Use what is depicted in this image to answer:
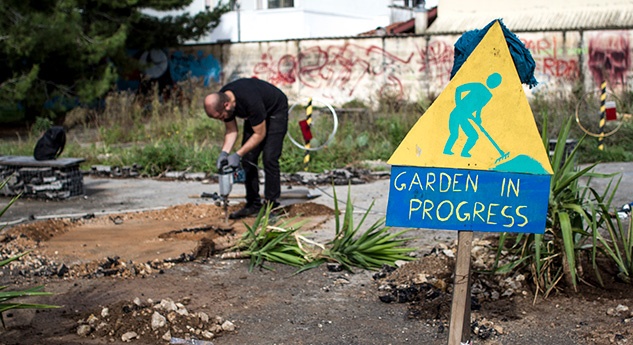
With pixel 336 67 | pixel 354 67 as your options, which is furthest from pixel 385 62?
pixel 336 67

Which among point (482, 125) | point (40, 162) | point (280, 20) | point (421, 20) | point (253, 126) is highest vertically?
point (280, 20)

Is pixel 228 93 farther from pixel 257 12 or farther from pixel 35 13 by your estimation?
pixel 257 12

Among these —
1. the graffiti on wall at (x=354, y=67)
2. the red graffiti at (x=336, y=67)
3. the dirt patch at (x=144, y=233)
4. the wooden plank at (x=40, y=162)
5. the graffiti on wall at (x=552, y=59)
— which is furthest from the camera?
the red graffiti at (x=336, y=67)

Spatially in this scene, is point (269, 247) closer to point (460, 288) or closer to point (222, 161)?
point (222, 161)

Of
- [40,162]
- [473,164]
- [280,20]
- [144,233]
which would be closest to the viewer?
[473,164]

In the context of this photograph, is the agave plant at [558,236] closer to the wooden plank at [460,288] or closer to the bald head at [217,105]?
the wooden plank at [460,288]

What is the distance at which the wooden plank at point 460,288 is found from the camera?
12.3ft

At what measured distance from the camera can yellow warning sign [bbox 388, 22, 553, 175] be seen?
3680mm

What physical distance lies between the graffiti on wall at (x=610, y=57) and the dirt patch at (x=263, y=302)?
656 inches

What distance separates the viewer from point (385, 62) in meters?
24.7

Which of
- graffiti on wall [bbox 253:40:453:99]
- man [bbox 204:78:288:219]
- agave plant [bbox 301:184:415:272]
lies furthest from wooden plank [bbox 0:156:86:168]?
graffiti on wall [bbox 253:40:453:99]

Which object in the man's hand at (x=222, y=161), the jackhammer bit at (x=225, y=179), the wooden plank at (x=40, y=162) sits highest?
the man's hand at (x=222, y=161)

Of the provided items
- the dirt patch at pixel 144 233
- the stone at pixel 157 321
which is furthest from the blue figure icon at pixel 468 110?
the dirt patch at pixel 144 233

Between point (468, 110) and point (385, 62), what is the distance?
21.2 metres
